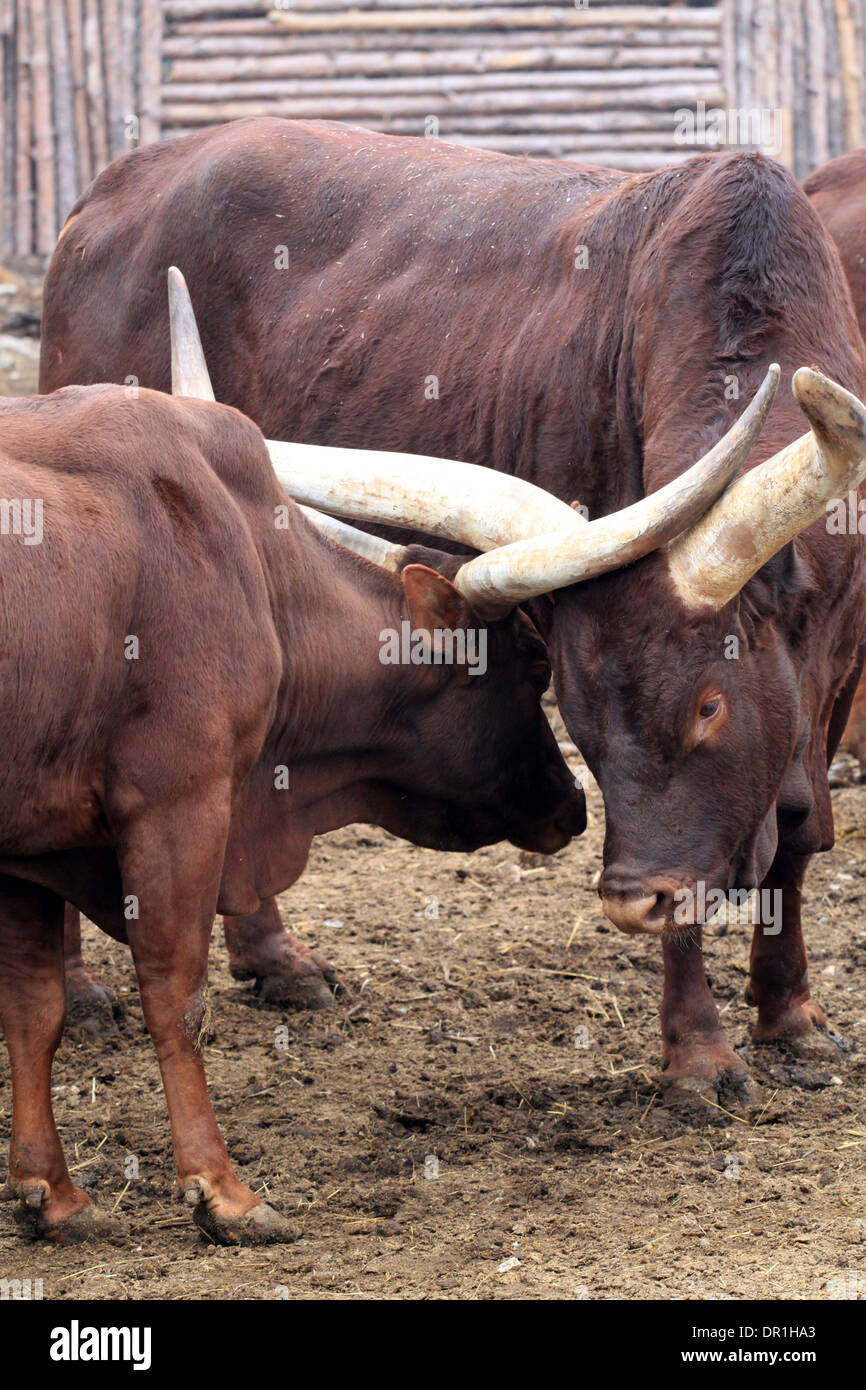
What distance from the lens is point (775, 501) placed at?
3654 millimetres

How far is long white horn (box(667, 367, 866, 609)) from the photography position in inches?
135

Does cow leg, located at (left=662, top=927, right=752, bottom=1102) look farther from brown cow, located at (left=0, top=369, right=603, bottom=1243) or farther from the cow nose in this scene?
brown cow, located at (left=0, top=369, right=603, bottom=1243)

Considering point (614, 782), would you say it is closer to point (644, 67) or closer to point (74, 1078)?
point (74, 1078)

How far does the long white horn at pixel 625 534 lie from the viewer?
3.66 metres

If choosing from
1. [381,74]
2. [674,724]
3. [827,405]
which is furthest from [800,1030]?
[381,74]

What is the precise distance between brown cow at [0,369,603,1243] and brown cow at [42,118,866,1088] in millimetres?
464

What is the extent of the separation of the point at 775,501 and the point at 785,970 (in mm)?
1727

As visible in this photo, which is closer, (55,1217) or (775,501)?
(775,501)

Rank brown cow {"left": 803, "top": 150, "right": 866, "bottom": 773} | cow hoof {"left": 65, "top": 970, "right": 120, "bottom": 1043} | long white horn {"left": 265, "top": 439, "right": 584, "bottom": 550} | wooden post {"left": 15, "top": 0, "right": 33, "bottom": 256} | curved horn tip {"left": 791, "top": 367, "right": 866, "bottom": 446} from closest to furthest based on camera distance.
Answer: curved horn tip {"left": 791, "top": 367, "right": 866, "bottom": 446}, long white horn {"left": 265, "top": 439, "right": 584, "bottom": 550}, cow hoof {"left": 65, "top": 970, "right": 120, "bottom": 1043}, brown cow {"left": 803, "top": 150, "right": 866, "bottom": 773}, wooden post {"left": 15, "top": 0, "right": 33, "bottom": 256}

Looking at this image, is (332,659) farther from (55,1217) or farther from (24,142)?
(24,142)

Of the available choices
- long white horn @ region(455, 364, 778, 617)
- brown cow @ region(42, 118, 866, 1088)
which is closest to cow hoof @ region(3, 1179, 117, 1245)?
brown cow @ region(42, 118, 866, 1088)

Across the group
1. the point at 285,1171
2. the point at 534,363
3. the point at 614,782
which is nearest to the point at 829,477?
the point at 614,782

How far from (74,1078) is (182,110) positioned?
39.9 ft

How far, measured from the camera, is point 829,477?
3.56 metres
